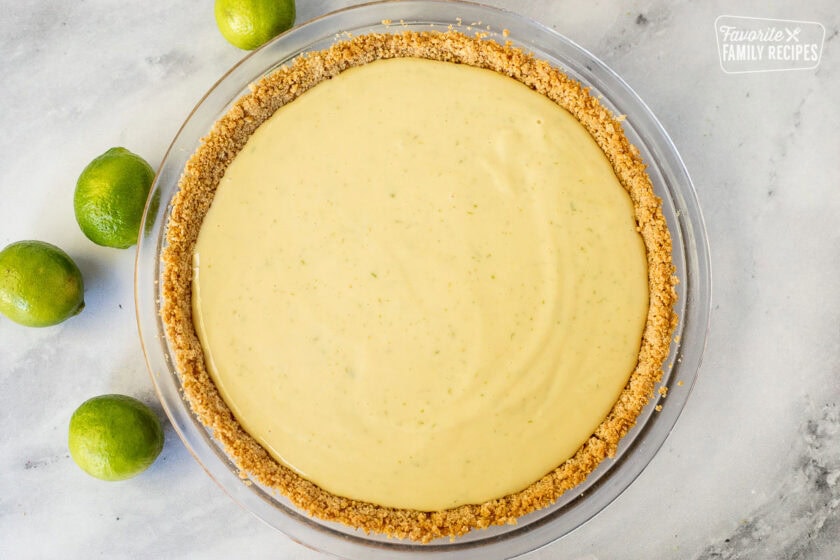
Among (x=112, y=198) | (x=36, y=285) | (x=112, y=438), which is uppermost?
(x=112, y=198)

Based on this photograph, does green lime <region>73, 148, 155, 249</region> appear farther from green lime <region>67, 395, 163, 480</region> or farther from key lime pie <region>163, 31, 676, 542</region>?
green lime <region>67, 395, 163, 480</region>

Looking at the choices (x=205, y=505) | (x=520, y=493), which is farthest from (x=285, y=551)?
(x=520, y=493)

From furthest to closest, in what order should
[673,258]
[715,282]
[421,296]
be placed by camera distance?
[715,282] < [673,258] < [421,296]

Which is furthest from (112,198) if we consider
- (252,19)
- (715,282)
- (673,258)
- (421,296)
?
(715,282)

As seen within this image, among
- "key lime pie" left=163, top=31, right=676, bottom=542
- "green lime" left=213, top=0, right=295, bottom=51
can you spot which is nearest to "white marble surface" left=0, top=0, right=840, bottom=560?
"green lime" left=213, top=0, right=295, bottom=51

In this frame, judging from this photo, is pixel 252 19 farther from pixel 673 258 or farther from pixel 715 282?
pixel 715 282

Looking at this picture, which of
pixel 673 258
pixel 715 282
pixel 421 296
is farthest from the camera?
pixel 715 282

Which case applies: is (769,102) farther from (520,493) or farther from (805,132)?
(520,493)
